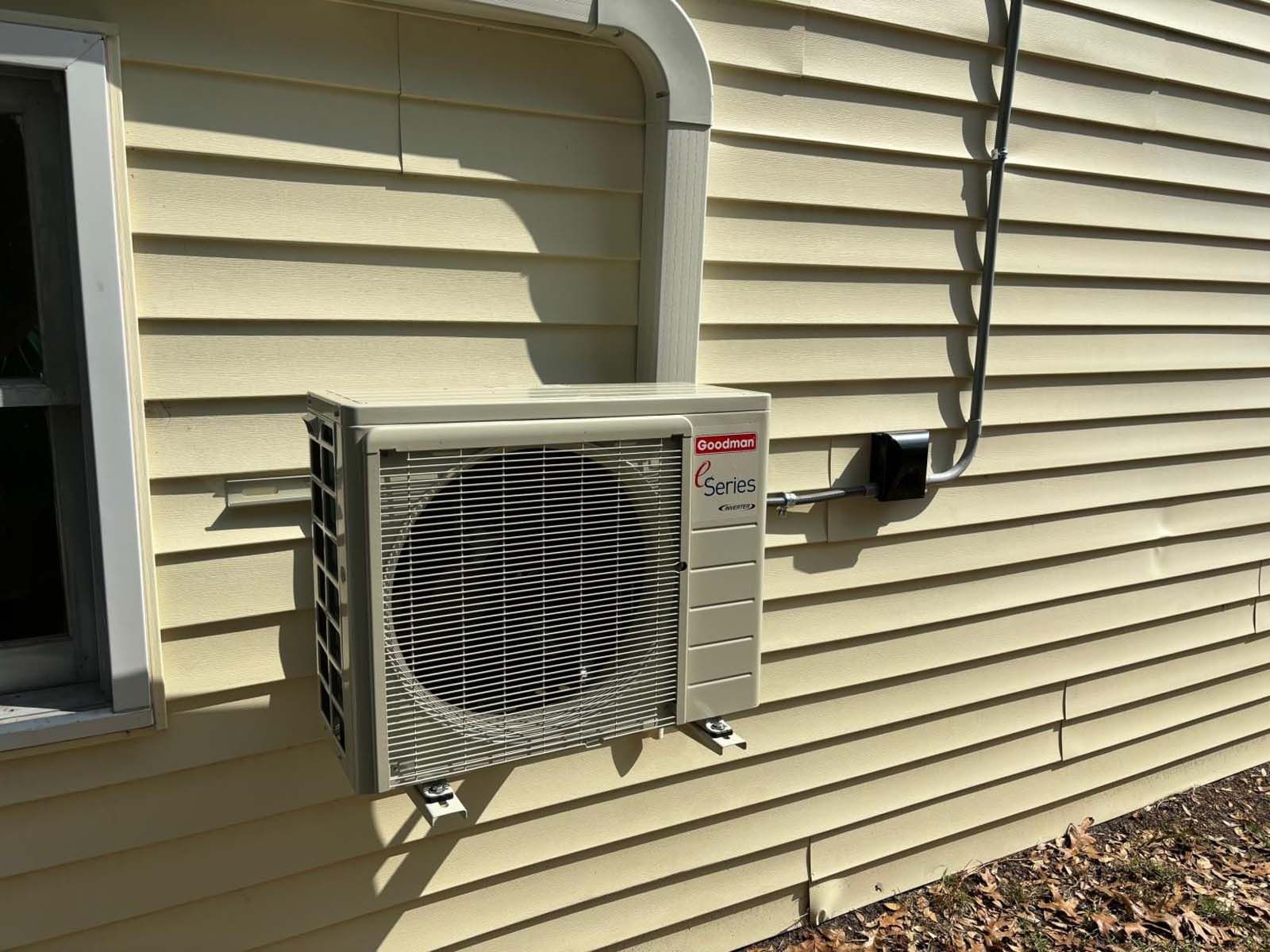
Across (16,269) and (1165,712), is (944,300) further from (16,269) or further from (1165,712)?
(16,269)

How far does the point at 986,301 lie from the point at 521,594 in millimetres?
1650

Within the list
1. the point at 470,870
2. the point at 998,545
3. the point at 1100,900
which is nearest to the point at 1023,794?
the point at 1100,900

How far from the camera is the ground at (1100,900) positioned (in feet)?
8.85

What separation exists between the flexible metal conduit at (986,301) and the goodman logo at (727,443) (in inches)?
22.3

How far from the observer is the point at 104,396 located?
63.7 inches

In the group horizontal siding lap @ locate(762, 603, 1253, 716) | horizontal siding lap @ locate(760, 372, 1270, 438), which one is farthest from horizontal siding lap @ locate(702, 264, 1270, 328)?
horizontal siding lap @ locate(762, 603, 1253, 716)

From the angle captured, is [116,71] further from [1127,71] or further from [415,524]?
[1127,71]

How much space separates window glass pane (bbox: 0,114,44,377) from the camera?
159 centimetres

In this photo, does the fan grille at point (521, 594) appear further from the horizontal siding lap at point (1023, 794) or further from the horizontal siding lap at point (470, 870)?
the horizontal siding lap at point (1023, 794)

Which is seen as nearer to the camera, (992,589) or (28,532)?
(28,532)

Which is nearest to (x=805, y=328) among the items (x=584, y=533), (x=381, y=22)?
(x=584, y=533)

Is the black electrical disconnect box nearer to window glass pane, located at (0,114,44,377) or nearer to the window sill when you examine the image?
the window sill

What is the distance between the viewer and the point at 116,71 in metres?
1.58

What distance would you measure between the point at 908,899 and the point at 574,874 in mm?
1150
